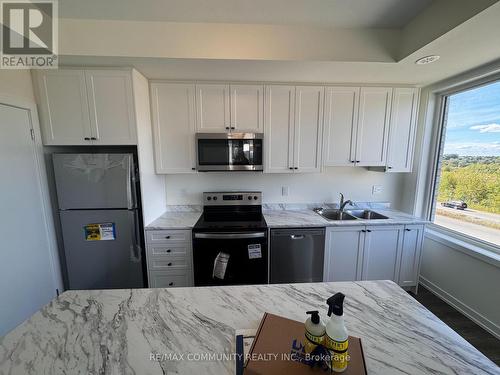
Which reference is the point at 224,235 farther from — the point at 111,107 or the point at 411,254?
the point at 411,254

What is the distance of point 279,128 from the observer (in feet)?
7.55

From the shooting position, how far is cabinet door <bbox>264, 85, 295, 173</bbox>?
2.24 m

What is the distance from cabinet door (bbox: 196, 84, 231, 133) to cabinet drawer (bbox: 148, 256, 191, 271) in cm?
144

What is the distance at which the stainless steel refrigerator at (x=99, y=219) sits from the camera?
1849 millimetres

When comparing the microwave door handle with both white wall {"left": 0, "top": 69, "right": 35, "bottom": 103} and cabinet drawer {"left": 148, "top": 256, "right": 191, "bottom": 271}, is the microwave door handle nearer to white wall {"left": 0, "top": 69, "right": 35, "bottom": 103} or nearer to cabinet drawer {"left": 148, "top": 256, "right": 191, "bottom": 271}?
cabinet drawer {"left": 148, "top": 256, "right": 191, "bottom": 271}

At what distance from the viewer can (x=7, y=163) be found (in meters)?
1.61

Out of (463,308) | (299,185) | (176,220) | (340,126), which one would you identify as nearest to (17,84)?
(176,220)

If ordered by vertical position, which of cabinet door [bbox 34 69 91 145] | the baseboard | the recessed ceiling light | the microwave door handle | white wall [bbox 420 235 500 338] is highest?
the recessed ceiling light

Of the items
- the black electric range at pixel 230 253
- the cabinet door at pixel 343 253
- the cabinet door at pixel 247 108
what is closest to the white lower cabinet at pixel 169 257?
the black electric range at pixel 230 253

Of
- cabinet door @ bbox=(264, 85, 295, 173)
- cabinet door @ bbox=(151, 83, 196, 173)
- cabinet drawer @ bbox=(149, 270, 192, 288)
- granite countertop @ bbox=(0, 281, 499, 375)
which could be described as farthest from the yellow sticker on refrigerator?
cabinet door @ bbox=(264, 85, 295, 173)

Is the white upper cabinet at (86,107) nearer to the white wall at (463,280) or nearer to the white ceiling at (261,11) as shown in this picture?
the white ceiling at (261,11)

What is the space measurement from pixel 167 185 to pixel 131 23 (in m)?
1.65

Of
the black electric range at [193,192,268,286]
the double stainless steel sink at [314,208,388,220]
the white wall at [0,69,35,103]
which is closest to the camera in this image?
the white wall at [0,69,35,103]

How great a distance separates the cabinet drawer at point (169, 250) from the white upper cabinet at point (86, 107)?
3.60ft
